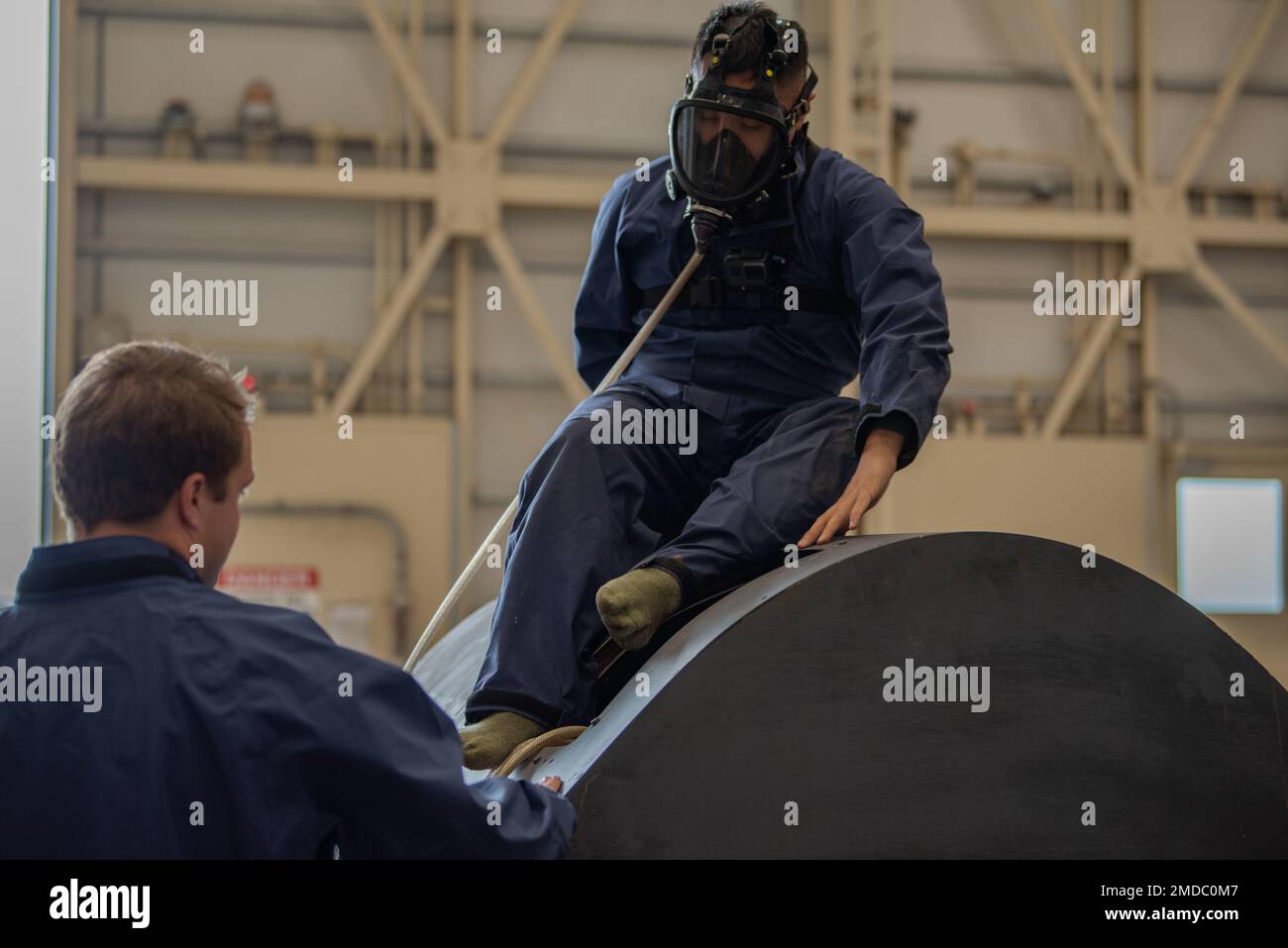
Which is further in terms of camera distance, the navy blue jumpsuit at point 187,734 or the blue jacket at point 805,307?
the blue jacket at point 805,307

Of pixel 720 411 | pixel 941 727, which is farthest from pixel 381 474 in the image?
pixel 941 727

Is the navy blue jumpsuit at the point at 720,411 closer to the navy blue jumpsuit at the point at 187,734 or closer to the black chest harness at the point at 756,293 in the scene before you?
the black chest harness at the point at 756,293

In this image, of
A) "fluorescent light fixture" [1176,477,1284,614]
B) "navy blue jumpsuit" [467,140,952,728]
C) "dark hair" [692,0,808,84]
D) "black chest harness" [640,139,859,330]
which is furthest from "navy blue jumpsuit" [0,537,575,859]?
"fluorescent light fixture" [1176,477,1284,614]

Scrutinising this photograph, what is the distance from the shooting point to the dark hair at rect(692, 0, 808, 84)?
231 cm

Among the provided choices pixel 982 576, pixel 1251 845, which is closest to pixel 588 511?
pixel 982 576

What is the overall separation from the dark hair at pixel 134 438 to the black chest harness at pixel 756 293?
3.79 feet

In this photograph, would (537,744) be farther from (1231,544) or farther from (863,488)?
(1231,544)

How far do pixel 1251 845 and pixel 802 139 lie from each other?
150 cm

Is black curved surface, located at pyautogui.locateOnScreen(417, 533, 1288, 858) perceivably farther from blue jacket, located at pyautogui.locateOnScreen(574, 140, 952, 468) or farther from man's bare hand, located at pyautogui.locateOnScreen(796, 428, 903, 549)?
blue jacket, located at pyautogui.locateOnScreen(574, 140, 952, 468)

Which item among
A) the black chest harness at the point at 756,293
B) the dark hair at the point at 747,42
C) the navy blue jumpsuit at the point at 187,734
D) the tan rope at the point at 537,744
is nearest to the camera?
the navy blue jumpsuit at the point at 187,734

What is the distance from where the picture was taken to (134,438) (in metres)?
1.53

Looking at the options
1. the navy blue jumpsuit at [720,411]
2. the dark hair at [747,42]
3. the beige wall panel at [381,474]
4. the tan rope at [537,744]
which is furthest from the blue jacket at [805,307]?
the beige wall panel at [381,474]

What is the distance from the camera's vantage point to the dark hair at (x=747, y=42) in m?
2.31

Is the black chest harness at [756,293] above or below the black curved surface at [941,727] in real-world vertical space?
above
